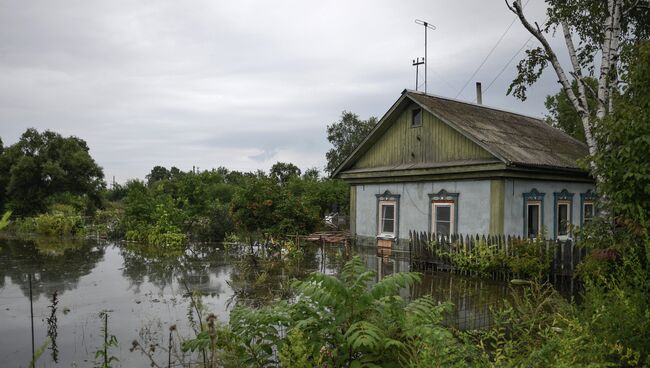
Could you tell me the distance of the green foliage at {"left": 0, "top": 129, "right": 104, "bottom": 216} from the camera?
109 feet

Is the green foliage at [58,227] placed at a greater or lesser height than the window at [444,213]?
lesser

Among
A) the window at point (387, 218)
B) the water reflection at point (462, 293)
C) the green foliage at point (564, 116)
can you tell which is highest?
the green foliage at point (564, 116)

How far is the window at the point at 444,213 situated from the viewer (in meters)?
16.2

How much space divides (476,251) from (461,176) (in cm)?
424

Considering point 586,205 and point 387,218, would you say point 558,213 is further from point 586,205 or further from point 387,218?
point 387,218

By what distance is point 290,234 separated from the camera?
18.0 meters

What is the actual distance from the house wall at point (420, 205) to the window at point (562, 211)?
3381 mm

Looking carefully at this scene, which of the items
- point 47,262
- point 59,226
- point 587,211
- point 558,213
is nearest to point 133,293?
point 47,262

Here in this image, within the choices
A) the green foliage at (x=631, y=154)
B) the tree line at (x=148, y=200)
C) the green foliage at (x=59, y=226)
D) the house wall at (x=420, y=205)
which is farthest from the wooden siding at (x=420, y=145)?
the green foliage at (x=59, y=226)

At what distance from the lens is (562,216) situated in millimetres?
17328

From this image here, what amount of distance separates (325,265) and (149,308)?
6.32 meters

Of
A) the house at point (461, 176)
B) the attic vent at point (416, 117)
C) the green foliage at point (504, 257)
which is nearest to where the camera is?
the green foliage at point (504, 257)

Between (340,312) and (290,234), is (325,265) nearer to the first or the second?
(290,234)

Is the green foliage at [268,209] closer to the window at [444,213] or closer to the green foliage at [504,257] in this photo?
the window at [444,213]
